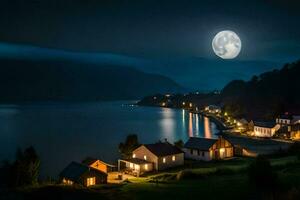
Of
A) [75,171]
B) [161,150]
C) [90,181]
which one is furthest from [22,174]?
[161,150]

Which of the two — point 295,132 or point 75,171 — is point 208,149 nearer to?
point 75,171

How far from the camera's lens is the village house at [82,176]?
3309 cm

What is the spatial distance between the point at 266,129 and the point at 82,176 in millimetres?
47250

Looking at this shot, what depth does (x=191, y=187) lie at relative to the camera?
23.8m

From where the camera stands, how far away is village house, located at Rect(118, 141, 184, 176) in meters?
39.6

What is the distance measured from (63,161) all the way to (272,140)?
37.3m

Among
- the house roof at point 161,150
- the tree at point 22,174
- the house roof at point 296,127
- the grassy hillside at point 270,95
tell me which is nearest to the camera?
the tree at point 22,174

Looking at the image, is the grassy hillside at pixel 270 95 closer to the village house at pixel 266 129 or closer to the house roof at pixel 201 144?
the village house at pixel 266 129

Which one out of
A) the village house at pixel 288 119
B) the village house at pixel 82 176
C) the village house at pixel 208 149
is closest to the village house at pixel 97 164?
the village house at pixel 82 176

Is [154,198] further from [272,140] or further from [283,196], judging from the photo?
[272,140]

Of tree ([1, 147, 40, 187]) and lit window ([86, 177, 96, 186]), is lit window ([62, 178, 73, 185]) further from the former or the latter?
tree ([1, 147, 40, 187])

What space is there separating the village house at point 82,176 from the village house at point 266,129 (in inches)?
1753

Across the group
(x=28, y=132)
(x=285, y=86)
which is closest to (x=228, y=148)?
(x=28, y=132)

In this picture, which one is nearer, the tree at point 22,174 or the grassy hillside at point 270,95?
the tree at point 22,174
